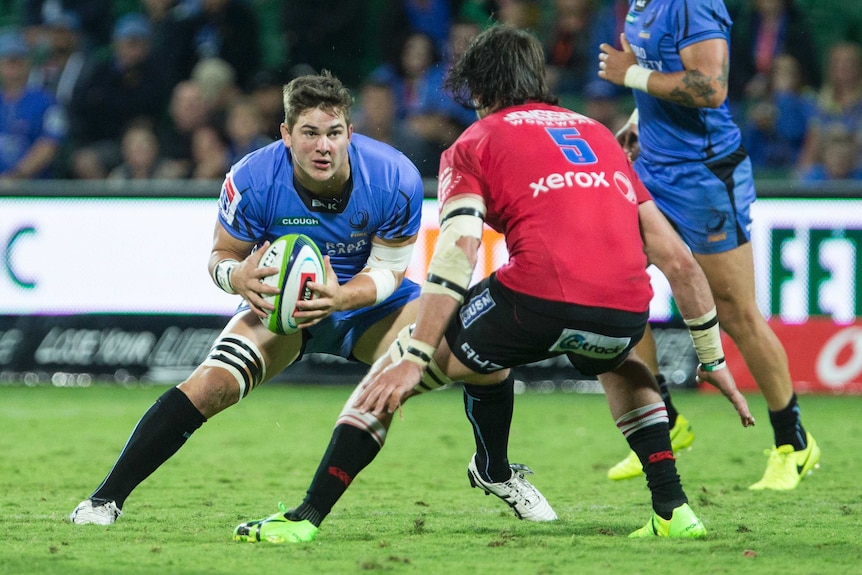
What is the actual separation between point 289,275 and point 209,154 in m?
6.58

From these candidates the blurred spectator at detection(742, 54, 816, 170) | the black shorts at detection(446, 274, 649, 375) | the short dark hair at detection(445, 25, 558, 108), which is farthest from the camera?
the blurred spectator at detection(742, 54, 816, 170)

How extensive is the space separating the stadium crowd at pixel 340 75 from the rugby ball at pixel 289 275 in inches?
238

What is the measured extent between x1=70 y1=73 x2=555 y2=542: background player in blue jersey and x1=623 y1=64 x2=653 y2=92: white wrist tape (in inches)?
49.7

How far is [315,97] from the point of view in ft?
15.8

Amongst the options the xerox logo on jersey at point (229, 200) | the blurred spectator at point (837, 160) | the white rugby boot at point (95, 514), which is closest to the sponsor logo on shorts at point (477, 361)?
the xerox logo on jersey at point (229, 200)

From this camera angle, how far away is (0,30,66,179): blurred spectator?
11680mm

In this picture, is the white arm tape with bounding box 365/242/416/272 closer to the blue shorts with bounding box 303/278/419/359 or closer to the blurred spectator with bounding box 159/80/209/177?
the blue shorts with bounding box 303/278/419/359

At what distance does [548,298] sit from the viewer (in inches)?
162

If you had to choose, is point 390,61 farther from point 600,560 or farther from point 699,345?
point 600,560

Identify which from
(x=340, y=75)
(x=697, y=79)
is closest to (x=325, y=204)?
(x=697, y=79)

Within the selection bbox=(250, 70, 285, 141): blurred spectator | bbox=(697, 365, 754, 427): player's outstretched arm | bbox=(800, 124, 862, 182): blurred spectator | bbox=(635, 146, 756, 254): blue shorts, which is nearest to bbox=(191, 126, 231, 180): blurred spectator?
bbox=(250, 70, 285, 141): blurred spectator

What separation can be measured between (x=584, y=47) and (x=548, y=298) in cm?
819

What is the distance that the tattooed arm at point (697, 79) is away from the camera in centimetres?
573

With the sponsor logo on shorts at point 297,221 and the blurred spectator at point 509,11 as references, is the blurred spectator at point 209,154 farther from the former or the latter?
the sponsor logo on shorts at point 297,221
